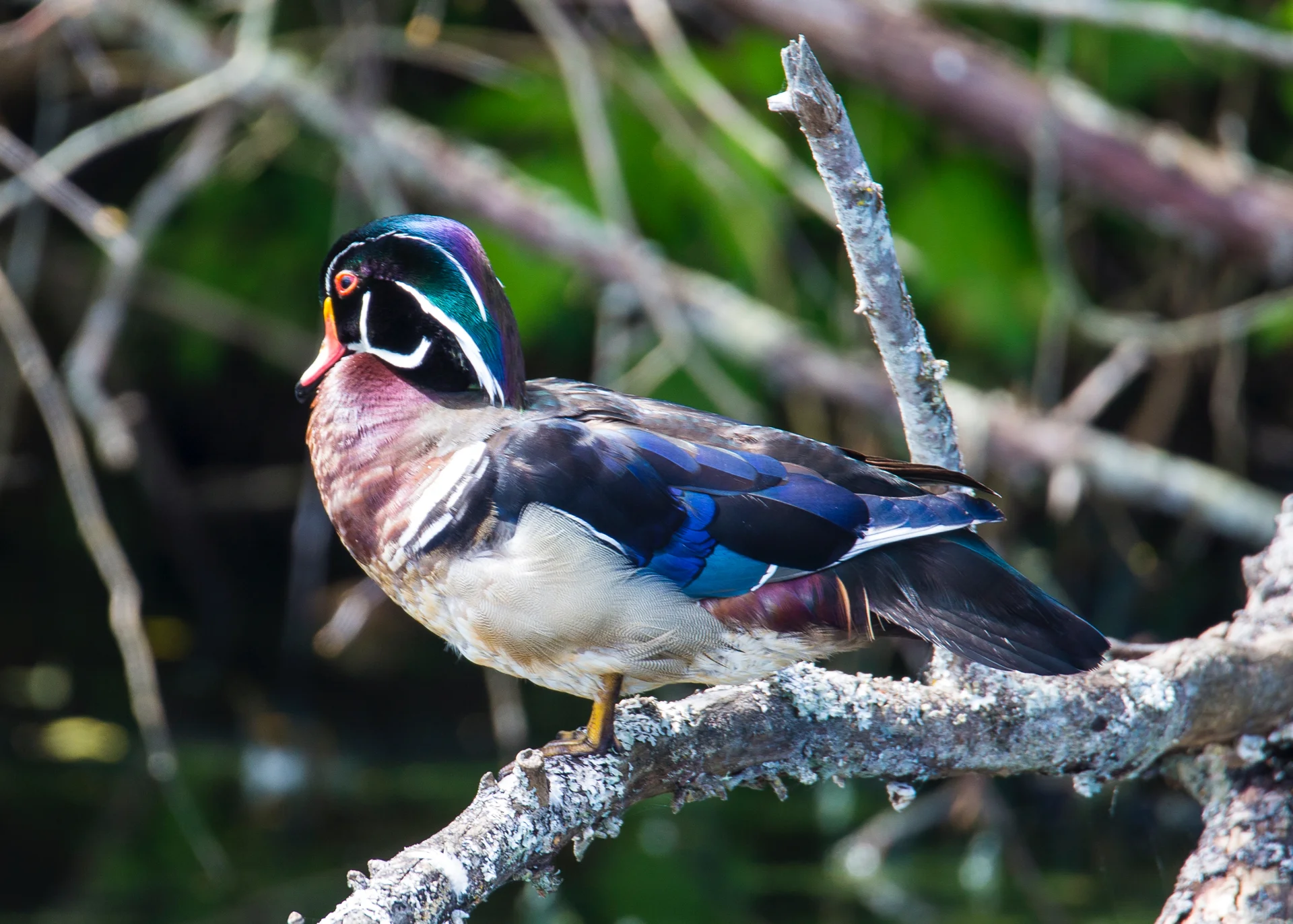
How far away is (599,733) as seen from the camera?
142 cm

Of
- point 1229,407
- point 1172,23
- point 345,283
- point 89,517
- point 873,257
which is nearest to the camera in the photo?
point 873,257

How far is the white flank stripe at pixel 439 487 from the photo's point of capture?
1486mm

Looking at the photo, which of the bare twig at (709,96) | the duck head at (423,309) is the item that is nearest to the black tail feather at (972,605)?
the duck head at (423,309)

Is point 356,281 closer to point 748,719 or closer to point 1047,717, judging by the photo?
point 748,719

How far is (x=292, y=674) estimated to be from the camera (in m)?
4.40

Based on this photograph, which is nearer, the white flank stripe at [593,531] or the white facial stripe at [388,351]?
the white flank stripe at [593,531]

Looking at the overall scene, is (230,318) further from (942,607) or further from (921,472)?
(942,607)

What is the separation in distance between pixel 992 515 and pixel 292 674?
11.0 ft

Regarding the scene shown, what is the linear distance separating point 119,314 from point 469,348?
1805 millimetres

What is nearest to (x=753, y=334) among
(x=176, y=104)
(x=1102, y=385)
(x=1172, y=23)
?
(x=1102, y=385)

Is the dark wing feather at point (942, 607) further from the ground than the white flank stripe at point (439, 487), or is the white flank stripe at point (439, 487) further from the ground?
the white flank stripe at point (439, 487)

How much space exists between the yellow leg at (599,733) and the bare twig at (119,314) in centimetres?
120

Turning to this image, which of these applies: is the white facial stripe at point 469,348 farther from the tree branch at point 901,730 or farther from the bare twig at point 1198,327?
the bare twig at point 1198,327

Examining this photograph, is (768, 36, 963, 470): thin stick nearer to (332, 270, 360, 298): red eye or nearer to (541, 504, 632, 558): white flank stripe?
(541, 504, 632, 558): white flank stripe
